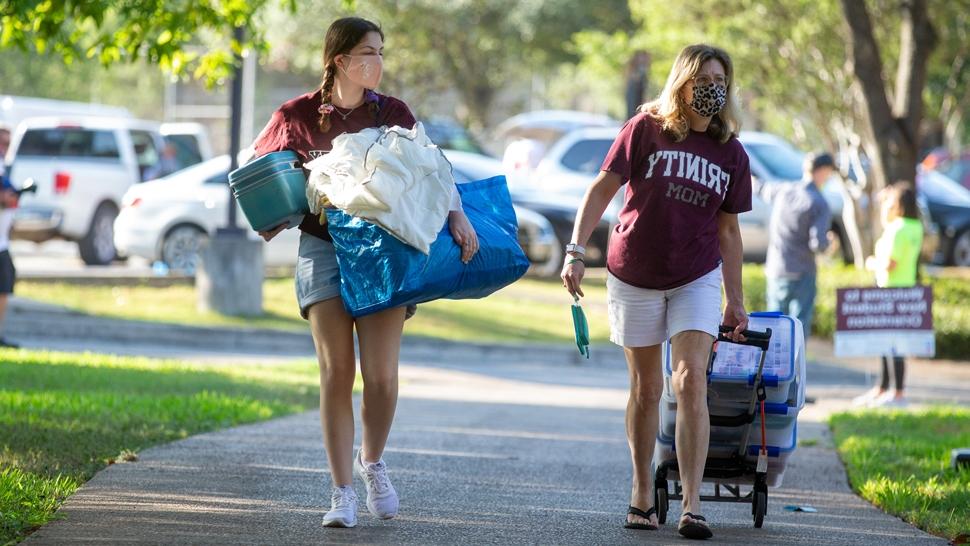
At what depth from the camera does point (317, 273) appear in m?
5.77

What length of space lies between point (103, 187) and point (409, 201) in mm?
18120

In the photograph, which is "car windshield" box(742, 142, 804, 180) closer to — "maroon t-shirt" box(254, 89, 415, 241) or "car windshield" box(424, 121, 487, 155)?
"car windshield" box(424, 121, 487, 155)

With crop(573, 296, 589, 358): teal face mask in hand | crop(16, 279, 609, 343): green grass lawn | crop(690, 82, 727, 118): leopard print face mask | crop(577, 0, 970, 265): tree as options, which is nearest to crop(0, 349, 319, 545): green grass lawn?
crop(573, 296, 589, 358): teal face mask in hand

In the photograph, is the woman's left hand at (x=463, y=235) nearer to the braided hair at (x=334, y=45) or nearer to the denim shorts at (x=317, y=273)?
the denim shorts at (x=317, y=273)

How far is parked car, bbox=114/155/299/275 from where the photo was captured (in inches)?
803

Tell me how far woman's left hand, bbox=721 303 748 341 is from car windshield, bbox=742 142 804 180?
16.7m

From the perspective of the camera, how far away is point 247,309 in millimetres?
17281

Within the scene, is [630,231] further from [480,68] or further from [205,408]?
[480,68]

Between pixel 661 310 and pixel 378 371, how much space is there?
3.58 ft

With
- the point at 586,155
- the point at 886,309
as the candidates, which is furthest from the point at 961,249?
the point at 886,309

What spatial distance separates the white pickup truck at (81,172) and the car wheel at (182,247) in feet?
8.24

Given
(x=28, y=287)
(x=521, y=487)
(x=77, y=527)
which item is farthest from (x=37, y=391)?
(x=28, y=287)

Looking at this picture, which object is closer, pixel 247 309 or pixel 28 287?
pixel 247 309

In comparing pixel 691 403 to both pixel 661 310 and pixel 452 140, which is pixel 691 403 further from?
pixel 452 140
